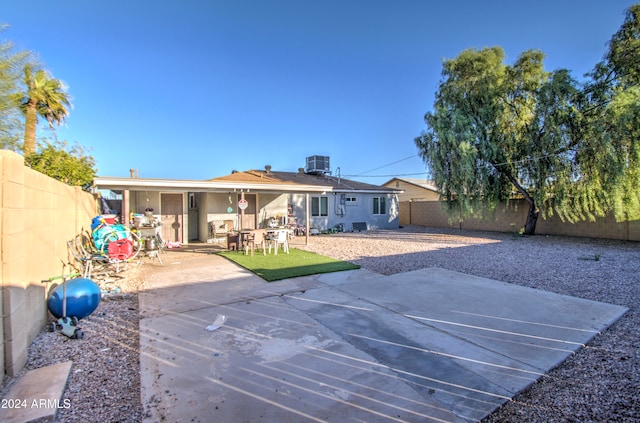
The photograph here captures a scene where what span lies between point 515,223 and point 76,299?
681 inches

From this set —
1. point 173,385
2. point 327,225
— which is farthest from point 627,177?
point 173,385

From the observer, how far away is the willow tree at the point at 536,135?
10.4m

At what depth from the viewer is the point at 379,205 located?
59.8ft

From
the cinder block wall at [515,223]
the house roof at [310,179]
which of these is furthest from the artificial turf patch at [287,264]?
the cinder block wall at [515,223]

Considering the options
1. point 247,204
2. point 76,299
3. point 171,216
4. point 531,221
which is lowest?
point 76,299

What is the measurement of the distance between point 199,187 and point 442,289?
7.68 meters

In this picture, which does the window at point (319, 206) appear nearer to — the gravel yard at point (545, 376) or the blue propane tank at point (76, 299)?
the gravel yard at point (545, 376)

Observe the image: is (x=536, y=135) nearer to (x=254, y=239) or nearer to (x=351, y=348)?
(x=254, y=239)

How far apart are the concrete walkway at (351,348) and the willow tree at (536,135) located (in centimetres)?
859

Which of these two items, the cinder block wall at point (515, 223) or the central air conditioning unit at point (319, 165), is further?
the central air conditioning unit at point (319, 165)

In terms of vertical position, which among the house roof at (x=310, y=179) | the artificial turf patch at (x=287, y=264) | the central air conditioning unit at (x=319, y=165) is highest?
the central air conditioning unit at (x=319, y=165)

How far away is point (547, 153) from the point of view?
464 inches

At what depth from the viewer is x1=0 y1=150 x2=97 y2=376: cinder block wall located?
2604 mm

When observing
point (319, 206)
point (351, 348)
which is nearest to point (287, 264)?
point (351, 348)
